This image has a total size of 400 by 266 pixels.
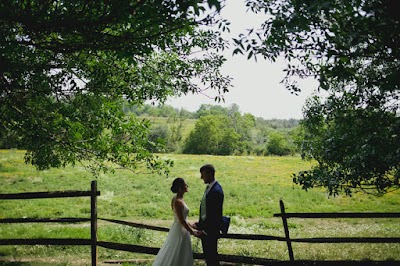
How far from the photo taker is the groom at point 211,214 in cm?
616

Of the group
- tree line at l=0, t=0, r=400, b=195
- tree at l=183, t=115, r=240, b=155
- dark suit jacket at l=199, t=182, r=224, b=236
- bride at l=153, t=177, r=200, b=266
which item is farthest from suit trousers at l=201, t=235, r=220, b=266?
tree at l=183, t=115, r=240, b=155

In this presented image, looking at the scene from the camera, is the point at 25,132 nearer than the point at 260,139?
Yes

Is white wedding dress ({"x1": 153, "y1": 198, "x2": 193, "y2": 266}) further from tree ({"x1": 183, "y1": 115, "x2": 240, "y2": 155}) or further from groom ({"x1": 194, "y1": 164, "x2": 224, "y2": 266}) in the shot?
tree ({"x1": 183, "y1": 115, "x2": 240, "y2": 155})

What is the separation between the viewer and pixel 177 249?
6586 millimetres

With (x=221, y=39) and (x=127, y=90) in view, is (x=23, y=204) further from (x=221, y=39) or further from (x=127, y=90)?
(x=221, y=39)

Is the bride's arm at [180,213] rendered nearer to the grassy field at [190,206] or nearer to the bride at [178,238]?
the bride at [178,238]

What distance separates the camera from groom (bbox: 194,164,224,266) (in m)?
6.16

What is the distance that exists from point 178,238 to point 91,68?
187 inches

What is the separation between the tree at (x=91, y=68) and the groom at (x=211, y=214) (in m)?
2.42

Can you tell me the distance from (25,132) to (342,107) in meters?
7.80

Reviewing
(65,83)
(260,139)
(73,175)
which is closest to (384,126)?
(65,83)

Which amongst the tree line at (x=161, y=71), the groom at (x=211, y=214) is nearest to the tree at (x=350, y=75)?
the tree line at (x=161, y=71)

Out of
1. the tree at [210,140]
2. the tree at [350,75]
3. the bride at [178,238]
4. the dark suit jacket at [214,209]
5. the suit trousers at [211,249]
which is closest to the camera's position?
the tree at [350,75]

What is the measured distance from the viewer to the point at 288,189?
109 feet
